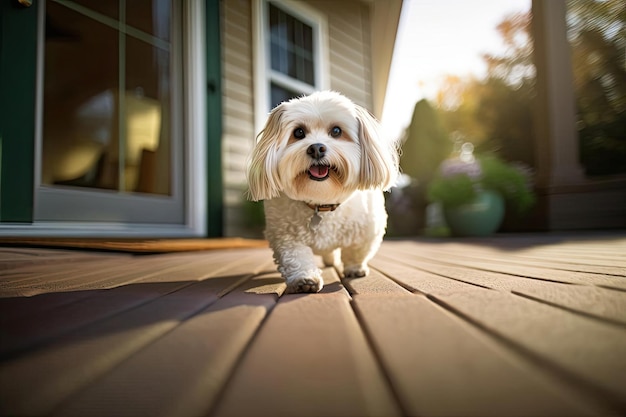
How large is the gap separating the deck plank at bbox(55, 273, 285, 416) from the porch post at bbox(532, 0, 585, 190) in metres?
1.48

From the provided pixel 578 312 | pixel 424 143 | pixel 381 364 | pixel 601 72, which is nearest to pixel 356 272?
pixel 578 312

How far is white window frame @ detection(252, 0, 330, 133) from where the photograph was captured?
13.8 feet

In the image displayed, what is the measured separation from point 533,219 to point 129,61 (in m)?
4.54

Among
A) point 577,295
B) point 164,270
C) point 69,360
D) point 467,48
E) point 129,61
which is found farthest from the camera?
point 129,61

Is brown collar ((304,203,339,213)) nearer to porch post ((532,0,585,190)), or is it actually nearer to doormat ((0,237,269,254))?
porch post ((532,0,585,190))

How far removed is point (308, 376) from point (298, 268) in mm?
762

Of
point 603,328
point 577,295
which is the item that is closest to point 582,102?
point 577,295

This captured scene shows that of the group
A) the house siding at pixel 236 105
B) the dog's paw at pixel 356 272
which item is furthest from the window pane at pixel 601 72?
the house siding at pixel 236 105

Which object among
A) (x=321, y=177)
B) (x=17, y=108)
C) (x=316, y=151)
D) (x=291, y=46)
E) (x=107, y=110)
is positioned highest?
(x=291, y=46)

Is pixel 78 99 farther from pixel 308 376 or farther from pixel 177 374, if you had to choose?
pixel 308 376

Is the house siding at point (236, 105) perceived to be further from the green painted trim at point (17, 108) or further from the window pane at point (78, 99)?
the green painted trim at point (17, 108)

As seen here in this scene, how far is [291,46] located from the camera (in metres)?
4.77

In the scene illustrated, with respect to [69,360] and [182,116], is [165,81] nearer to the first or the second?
[182,116]

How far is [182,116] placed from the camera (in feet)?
11.8
